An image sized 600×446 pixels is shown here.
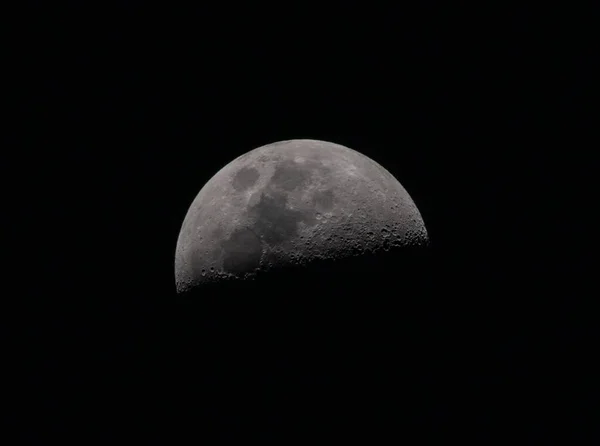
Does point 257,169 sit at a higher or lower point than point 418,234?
higher

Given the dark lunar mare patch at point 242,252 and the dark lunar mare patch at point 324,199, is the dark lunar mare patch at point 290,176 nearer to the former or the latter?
the dark lunar mare patch at point 324,199

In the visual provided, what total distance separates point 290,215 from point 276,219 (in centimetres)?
11

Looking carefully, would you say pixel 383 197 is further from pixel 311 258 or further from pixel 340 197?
pixel 311 258

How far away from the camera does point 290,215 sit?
24.2 ft

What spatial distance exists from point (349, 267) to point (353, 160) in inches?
43.8

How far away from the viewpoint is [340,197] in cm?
753

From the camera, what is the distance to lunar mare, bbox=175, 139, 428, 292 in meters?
7.31

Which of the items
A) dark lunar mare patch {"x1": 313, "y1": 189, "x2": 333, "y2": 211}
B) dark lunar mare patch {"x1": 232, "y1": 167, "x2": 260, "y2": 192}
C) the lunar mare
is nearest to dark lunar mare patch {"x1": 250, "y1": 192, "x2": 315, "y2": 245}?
the lunar mare

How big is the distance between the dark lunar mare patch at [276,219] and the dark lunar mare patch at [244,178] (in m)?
0.29

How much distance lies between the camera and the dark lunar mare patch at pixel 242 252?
730 centimetres

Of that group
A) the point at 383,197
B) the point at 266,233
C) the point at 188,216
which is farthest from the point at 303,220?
the point at 188,216

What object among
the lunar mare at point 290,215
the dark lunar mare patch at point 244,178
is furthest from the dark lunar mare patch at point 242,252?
the dark lunar mare patch at point 244,178

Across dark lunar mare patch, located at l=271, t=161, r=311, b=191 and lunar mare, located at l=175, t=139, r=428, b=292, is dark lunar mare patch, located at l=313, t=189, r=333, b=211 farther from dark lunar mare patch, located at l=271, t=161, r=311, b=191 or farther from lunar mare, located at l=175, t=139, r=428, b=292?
dark lunar mare patch, located at l=271, t=161, r=311, b=191

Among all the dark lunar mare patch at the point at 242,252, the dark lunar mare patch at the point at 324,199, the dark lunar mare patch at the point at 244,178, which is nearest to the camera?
the dark lunar mare patch at the point at 242,252
